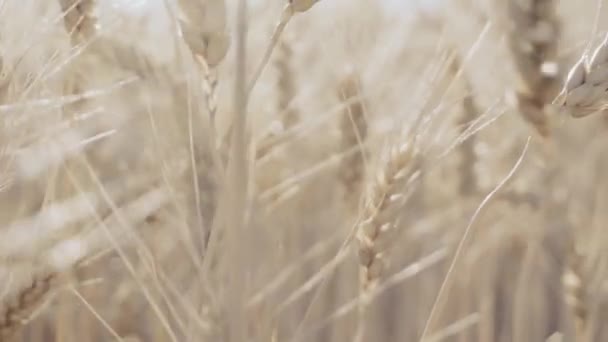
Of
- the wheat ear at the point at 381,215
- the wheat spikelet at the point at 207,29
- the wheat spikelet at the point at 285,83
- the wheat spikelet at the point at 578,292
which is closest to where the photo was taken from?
the wheat spikelet at the point at 207,29

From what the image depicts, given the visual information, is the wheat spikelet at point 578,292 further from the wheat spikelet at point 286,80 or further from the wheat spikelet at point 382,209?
the wheat spikelet at point 286,80

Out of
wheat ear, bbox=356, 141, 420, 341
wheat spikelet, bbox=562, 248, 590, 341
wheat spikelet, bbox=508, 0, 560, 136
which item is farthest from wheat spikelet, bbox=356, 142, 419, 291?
wheat spikelet, bbox=562, 248, 590, 341

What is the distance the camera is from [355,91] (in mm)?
803

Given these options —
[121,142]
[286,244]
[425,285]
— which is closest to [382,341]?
[425,285]

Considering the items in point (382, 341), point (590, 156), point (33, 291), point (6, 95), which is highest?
point (6, 95)

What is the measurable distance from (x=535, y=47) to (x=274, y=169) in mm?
423

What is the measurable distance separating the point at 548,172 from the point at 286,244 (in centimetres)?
31

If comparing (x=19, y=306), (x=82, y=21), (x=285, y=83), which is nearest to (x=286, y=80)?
(x=285, y=83)

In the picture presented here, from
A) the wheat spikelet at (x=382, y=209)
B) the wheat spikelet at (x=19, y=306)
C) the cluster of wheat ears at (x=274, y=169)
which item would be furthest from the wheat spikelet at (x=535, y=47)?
the wheat spikelet at (x=19, y=306)

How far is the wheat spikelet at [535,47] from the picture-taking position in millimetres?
516

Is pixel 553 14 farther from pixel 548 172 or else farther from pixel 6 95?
pixel 6 95

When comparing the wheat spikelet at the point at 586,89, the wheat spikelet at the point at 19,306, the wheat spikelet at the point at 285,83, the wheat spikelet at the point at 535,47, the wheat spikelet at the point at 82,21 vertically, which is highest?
the wheat spikelet at the point at 82,21

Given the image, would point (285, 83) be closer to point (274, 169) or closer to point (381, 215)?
point (274, 169)

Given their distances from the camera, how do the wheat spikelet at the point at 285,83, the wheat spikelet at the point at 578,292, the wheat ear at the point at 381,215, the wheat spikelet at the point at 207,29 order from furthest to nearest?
the wheat spikelet at the point at 285,83 < the wheat spikelet at the point at 578,292 < the wheat ear at the point at 381,215 < the wheat spikelet at the point at 207,29
